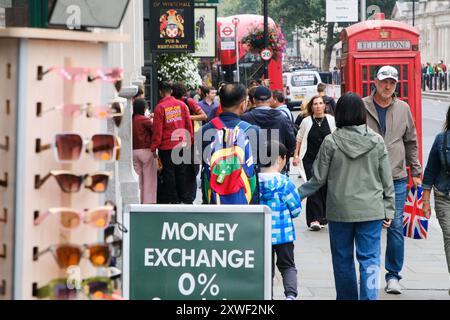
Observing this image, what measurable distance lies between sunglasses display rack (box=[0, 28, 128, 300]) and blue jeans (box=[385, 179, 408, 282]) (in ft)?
18.7

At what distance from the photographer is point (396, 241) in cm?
938

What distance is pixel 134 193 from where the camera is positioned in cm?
1150

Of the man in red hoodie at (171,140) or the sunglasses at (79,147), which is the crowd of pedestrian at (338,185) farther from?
the man in red hoodie at (171,140)

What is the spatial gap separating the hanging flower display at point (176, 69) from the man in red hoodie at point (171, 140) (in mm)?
A: 9266

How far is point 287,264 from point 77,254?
Answer: 4.36m

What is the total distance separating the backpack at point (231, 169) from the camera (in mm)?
7637

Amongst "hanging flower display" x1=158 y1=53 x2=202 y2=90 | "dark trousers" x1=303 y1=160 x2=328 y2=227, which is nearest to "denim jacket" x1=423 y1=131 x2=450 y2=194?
"dark trousers" x1=303 y1=160 x2=328 y2=227

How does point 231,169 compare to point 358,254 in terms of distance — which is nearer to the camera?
point 231,169

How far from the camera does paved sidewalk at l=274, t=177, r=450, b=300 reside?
368 inches

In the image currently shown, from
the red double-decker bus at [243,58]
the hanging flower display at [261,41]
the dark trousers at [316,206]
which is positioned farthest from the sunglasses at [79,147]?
the hanging flower display at [261,41]

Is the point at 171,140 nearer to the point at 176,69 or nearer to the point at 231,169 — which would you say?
the point at 231,169

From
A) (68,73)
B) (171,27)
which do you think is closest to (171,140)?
(171,27)

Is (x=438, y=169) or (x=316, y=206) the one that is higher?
(x=438, y=169)

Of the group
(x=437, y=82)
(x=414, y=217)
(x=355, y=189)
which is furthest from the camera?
(x=437, y=82)
